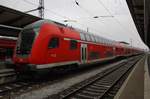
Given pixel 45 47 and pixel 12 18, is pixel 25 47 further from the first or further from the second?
pixel 12 18

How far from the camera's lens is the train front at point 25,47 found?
1084 cm

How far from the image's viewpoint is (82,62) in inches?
607

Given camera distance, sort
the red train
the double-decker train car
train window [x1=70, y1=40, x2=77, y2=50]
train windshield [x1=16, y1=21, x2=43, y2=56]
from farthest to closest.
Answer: the double-decker train car → train window [x1=70, y1=40, x2=77, y2=50] → train windshield [x1=16, y1=21, x2=43, y2=56] → the red train

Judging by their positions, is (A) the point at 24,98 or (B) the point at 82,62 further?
(B) the point at 82,62

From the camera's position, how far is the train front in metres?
10.8

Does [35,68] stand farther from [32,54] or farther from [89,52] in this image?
[89,52]

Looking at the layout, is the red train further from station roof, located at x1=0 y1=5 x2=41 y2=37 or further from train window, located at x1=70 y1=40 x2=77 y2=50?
station roof, located at x1=0 y1=5 x2=41 y2=37

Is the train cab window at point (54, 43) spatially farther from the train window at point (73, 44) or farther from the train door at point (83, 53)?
the train door at point (83, 53)

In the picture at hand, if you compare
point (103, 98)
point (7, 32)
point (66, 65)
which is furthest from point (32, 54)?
point (7, 32)

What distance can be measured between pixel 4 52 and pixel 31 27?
396 inches

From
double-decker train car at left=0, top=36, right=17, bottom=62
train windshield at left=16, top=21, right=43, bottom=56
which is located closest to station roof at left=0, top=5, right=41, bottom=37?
double-decker train car at left=0, top=36, right=17, bottom=62

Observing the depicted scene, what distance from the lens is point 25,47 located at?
11.2 meters

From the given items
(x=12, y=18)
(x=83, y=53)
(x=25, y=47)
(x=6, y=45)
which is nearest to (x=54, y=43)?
(x=25, y=47)

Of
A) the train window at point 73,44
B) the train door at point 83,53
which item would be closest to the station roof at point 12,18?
the train window at point 73,44
